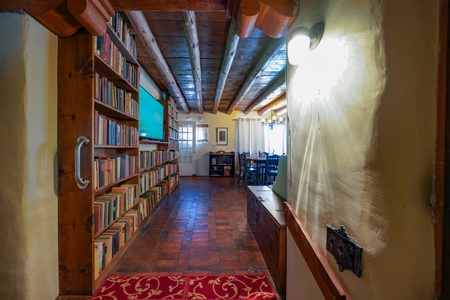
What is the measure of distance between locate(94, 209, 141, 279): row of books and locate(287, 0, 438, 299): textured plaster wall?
157cm

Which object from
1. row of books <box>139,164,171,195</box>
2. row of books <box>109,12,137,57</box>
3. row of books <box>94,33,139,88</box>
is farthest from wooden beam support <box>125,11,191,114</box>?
row of books <box>139,164,171,195</box>

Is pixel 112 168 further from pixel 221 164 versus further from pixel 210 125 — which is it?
pixel 210 125

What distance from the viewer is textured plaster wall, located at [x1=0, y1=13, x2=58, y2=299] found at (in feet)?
4.00

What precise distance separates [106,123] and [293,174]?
5.14 feet

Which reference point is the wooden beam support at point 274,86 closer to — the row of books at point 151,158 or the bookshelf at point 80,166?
the row of books at point 151,158

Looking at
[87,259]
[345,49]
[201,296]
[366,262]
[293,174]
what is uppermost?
[345,49]

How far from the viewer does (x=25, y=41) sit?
48.5 inches

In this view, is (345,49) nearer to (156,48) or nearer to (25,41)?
(25,41)

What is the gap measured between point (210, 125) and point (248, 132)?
4.34 ft

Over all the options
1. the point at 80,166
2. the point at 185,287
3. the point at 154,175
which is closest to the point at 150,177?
the point at 154,175

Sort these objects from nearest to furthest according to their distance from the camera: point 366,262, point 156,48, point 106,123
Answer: point 366,262, point 106,123, point 156,48

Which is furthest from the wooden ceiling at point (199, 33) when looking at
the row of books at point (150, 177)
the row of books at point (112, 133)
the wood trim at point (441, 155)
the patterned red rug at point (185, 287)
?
the patterned red rug at point (185, 287)

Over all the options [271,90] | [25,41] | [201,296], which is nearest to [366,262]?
[201,296]

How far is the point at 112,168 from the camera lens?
1897mm
